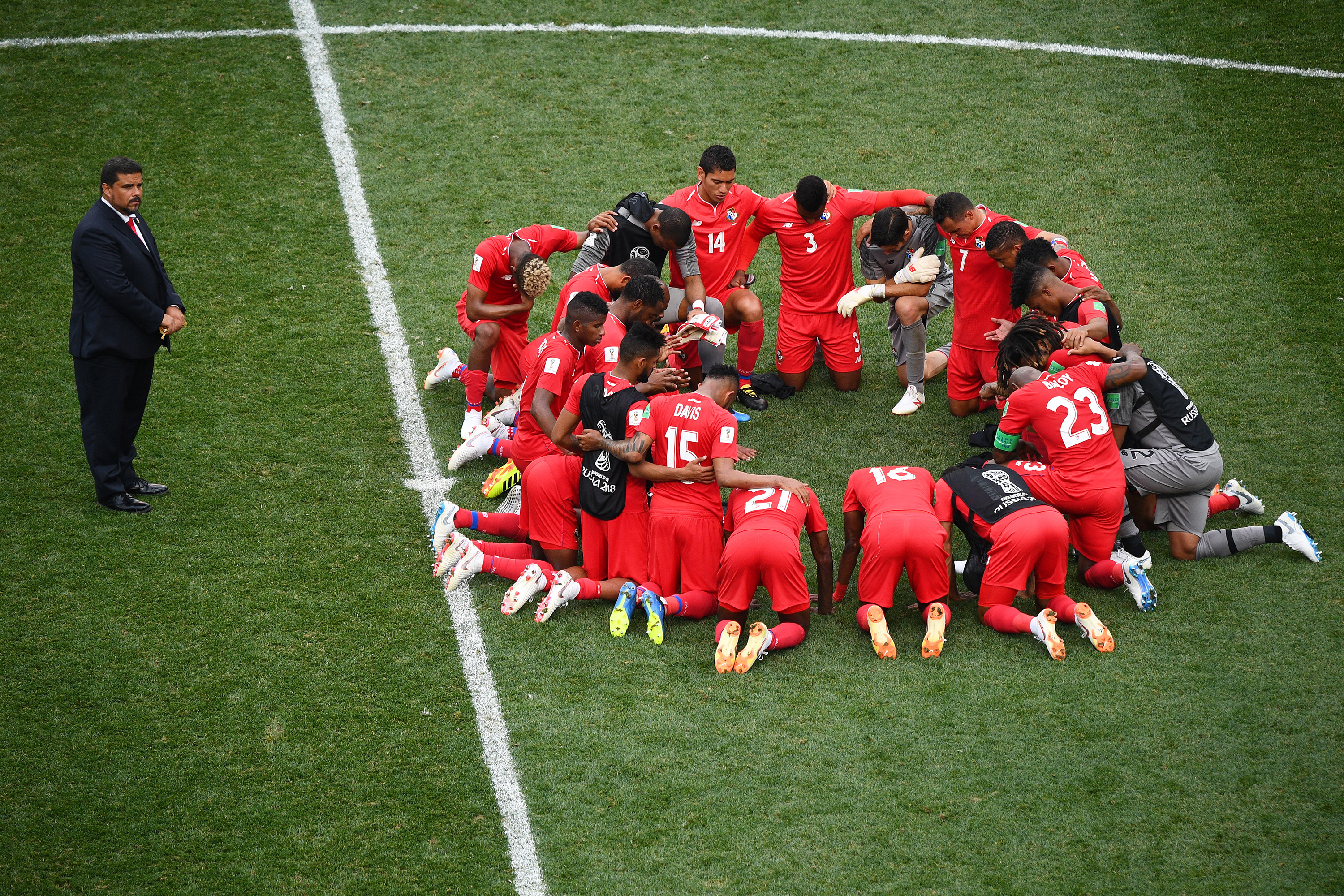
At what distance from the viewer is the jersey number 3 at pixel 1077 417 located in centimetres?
683

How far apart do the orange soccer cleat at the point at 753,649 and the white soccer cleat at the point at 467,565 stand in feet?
5.80

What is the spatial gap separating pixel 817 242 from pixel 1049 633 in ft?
13.4

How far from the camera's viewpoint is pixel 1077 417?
6832 mm

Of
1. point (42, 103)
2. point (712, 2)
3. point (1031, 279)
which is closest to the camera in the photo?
point (1031, 279)

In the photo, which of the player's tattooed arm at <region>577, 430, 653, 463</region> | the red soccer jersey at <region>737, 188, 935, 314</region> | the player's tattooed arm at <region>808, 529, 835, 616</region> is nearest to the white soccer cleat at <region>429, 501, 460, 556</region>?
the player's tattooed arm at <region>577, 430, 653, 463</region>

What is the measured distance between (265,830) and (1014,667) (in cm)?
404

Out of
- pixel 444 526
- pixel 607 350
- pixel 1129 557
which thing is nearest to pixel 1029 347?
pixel 1129 557

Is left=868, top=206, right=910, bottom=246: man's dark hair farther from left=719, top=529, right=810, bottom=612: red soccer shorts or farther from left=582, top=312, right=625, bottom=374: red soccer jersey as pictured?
left=719, top=529, right=810, bottom=612: red soccer shorts

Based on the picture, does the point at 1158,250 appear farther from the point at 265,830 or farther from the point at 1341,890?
the point at 265,830

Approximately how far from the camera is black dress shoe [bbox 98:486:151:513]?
7.70 m

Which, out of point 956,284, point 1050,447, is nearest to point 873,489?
point 1050,447

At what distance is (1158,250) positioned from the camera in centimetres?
1054

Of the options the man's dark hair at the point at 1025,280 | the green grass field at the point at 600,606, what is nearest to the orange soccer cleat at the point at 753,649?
the green grass field at the point at 600,606

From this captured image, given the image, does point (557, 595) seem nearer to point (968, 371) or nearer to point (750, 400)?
point (750, 400)
